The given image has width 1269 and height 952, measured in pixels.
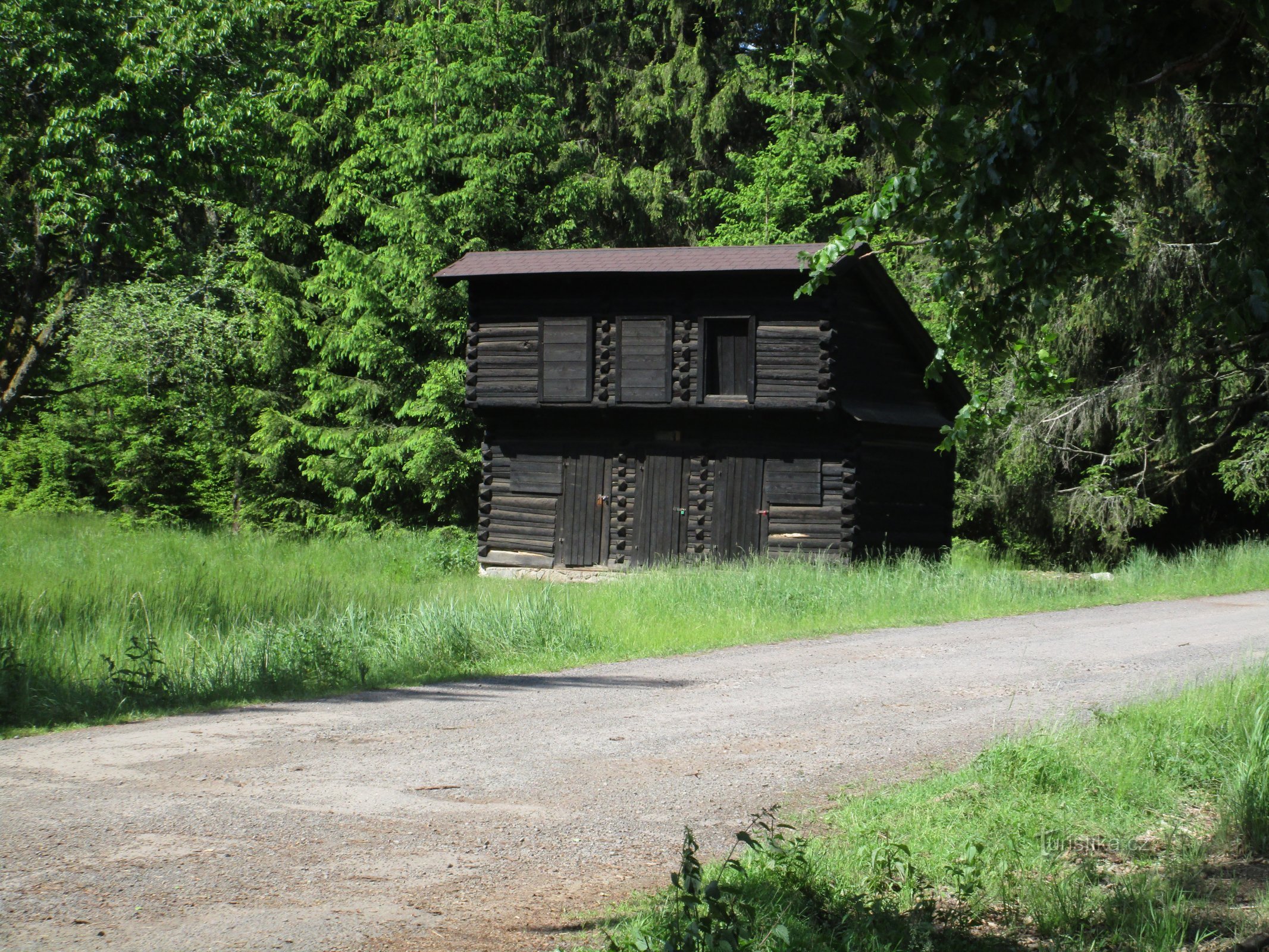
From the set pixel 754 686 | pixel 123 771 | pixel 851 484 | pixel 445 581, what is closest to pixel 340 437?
pixel 445 581

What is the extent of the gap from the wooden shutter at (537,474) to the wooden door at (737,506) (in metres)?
3.35

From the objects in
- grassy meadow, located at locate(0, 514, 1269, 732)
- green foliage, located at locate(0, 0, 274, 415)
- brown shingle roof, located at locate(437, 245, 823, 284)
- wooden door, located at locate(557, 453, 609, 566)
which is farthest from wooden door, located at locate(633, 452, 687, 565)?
green foliage, located at locate(0, 0, 274, 415)

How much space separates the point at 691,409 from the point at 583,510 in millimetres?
3136

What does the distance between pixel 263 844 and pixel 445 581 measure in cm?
1620

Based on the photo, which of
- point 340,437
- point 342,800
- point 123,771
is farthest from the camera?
point 340,437

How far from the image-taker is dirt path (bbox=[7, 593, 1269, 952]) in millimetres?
4340

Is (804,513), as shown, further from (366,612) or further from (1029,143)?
(1029,143)

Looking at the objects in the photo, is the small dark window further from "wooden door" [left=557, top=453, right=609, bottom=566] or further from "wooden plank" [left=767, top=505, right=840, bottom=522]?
"wooden door" [left=557, top=453, right=609, bottom=566]

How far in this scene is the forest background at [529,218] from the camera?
525 centimetres

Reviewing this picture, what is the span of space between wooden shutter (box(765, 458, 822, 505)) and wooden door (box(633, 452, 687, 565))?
5.69ft

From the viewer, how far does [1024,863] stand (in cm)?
495

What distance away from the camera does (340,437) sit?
30781 millimetres

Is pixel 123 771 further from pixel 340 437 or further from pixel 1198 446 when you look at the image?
pixel 340 437

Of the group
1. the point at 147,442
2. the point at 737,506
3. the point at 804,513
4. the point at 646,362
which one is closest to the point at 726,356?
the point at 646,362
